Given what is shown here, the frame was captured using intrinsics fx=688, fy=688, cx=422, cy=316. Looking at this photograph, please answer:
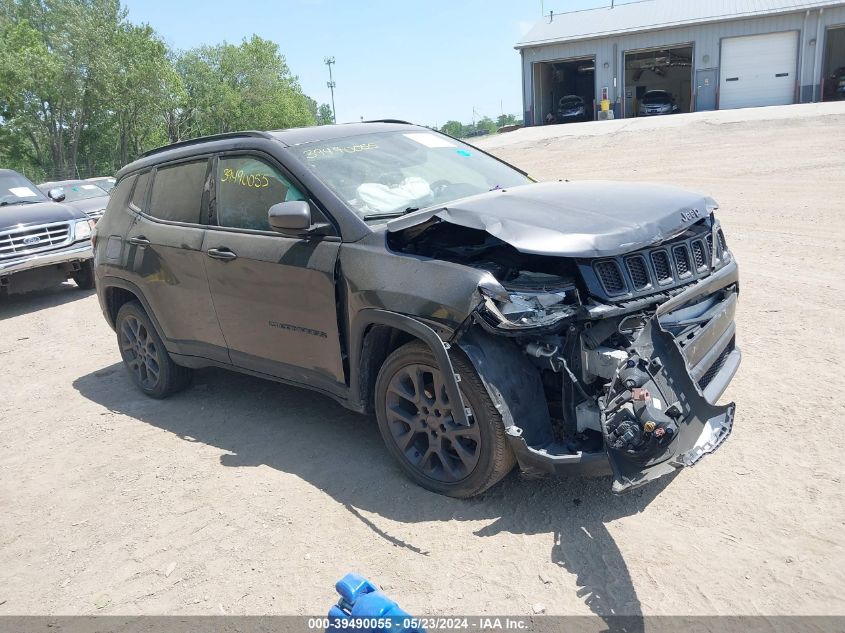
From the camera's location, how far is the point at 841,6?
28625 millimetres

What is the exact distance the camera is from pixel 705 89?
104ft

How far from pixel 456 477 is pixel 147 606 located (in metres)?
1.57

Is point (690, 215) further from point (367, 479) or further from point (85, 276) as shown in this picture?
point (85, 276)

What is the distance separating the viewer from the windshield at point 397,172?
411 cm

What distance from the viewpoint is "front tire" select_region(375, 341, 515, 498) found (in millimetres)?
3268

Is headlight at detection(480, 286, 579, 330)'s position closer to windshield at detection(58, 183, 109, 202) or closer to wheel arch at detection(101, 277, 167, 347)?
wheel arch at detection(101, 277, 167, 347)

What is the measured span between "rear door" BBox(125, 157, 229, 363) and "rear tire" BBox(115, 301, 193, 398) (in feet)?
0.90

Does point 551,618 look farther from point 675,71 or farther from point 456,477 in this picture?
point 675,71

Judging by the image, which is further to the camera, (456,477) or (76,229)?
Answer: (76,229)

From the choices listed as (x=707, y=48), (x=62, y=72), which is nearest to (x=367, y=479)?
(x=707, y=48)

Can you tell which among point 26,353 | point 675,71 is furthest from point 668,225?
point 675,71

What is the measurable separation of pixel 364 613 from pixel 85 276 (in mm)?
10376

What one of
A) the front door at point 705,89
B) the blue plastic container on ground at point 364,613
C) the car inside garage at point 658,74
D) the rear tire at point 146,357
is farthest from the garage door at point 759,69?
the blue plastic container on ground at point 364,613

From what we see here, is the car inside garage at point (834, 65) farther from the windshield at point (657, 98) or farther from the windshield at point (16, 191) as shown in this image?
the windshield at point (16, 191)
